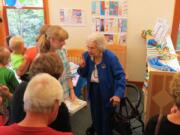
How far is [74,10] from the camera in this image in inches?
168

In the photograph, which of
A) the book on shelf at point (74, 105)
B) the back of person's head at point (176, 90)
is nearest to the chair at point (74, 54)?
the book on shelf at point (74, 105)

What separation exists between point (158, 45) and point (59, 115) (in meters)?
2.09

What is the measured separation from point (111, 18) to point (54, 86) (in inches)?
121

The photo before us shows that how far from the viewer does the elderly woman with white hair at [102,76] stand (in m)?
2.45

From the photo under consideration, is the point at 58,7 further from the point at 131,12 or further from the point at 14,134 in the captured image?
the point at 14,134

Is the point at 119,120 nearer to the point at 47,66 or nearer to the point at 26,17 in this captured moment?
the point at 47,66

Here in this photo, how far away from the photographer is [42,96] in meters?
1.21

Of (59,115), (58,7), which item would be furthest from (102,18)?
(59,115)

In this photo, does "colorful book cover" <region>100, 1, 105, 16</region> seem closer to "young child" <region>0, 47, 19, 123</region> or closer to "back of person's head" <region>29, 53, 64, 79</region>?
"young child" <region>0, 47, 19, 123</region>

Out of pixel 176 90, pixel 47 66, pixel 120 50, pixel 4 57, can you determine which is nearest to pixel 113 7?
pixel 120 50

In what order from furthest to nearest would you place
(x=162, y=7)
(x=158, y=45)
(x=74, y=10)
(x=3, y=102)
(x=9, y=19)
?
(x=9, y=19) < (x=74, y=10) < (x=162, y=7) < (x=158, y=45) < (x=3, y=102)

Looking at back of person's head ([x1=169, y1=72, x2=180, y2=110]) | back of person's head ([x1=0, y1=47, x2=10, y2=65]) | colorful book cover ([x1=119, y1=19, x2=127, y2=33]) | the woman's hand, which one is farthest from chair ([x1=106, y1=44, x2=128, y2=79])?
back of person's head ([x1=169, y1=72, x2=180, y2=110])

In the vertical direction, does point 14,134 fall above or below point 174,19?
below

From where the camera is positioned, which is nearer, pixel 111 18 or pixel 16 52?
pixel 16 52
